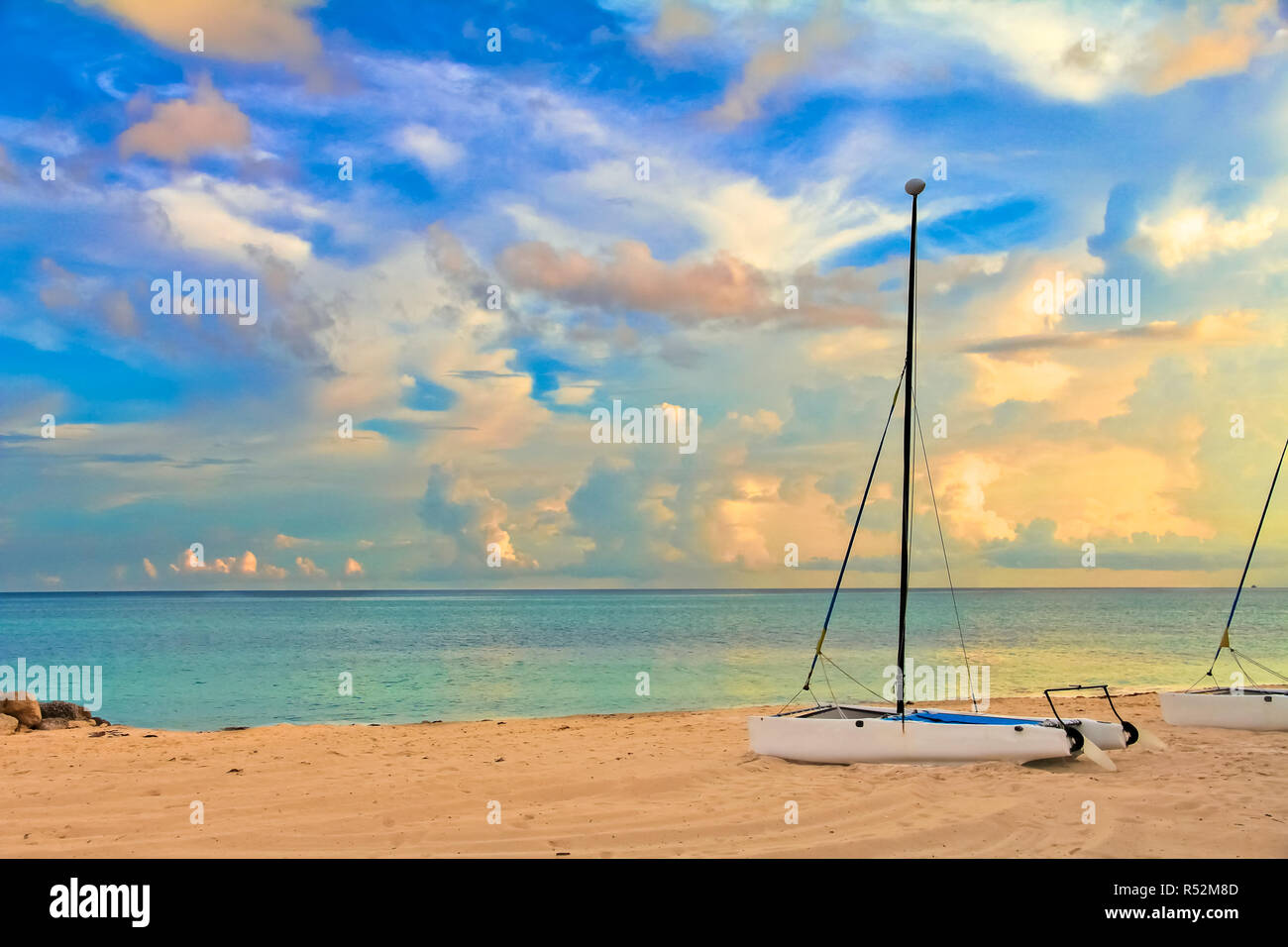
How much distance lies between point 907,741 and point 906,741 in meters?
0.01

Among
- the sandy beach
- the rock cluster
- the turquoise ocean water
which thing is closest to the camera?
the sandy beach

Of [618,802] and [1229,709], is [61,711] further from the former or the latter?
[1229,709]

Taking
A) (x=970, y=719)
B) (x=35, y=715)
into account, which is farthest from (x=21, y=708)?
(x=970, y=719)

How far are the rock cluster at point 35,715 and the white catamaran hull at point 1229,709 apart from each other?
2265 centimetres

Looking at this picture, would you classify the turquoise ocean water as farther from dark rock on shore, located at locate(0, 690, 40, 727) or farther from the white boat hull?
the white boat hull

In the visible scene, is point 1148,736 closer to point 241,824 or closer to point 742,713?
point 742,713

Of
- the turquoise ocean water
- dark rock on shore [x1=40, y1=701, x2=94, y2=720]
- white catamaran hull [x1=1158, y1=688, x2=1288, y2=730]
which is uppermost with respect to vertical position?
white catamaran hull [x1=1158, y1=688, x2=1288, y2=730]

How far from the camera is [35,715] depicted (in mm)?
19938

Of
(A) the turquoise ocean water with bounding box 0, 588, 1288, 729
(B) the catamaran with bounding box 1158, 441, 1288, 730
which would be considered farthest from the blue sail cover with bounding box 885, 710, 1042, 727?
(A) the turquoise ocean water with bounding box 0, 588, 1288, 729

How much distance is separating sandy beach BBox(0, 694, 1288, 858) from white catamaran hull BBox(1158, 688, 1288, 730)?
0.69m

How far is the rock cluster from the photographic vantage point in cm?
1907

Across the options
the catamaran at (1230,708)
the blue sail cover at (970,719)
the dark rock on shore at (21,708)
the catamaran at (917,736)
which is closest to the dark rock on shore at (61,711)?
the dark rock on shore at (21,708)
